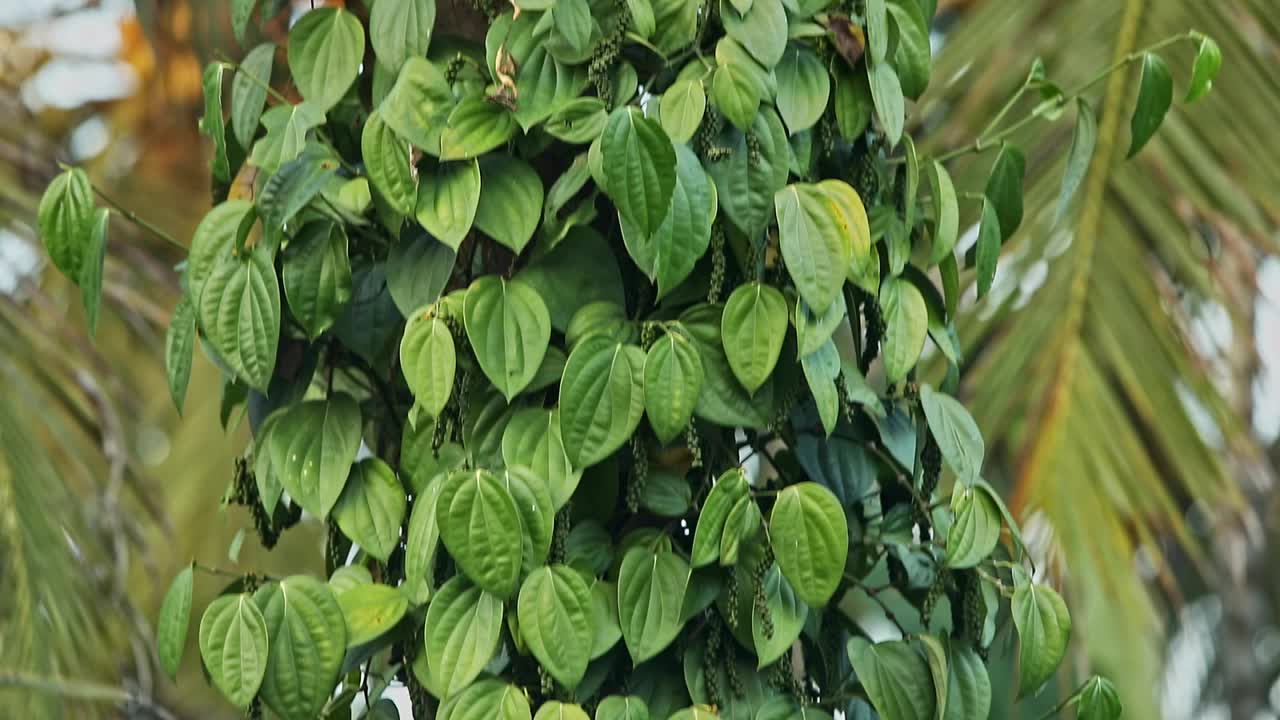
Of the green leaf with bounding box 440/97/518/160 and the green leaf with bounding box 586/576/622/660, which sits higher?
the green leaf with bounding box 440/97/518/160

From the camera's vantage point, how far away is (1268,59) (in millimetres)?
1400

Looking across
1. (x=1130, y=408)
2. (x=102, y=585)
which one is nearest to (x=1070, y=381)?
(x=1130, y=408)

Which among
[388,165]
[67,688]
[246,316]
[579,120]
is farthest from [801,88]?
[67,688]

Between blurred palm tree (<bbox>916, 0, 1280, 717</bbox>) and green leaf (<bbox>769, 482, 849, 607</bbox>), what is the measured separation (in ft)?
1.79

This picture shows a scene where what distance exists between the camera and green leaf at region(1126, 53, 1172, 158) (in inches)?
35.0

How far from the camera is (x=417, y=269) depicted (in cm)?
81

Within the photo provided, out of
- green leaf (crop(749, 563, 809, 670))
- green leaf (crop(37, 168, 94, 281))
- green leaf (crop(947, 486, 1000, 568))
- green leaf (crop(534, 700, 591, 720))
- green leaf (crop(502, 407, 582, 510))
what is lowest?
green leaf (crop(534, 700, 591, 720))

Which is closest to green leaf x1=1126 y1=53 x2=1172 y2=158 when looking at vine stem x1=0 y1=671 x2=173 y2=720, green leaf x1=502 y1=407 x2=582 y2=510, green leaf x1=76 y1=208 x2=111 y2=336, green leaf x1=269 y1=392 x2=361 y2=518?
green leaf x1=502 y1=407 x2=582 y2=510

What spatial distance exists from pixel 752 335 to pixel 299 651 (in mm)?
306

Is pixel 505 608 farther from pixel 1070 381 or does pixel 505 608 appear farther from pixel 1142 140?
pixel 1070 381

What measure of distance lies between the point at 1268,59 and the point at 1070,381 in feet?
1.37

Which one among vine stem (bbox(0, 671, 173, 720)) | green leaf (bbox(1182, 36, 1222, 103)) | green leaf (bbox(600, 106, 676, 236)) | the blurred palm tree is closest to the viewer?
green leaf (bbox(600, 106, 676, 236))

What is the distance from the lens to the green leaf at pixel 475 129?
763 millimetres

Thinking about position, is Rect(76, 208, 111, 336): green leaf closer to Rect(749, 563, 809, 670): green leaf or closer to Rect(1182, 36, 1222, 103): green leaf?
Rect(749, 563, 809, 670): green leaf
